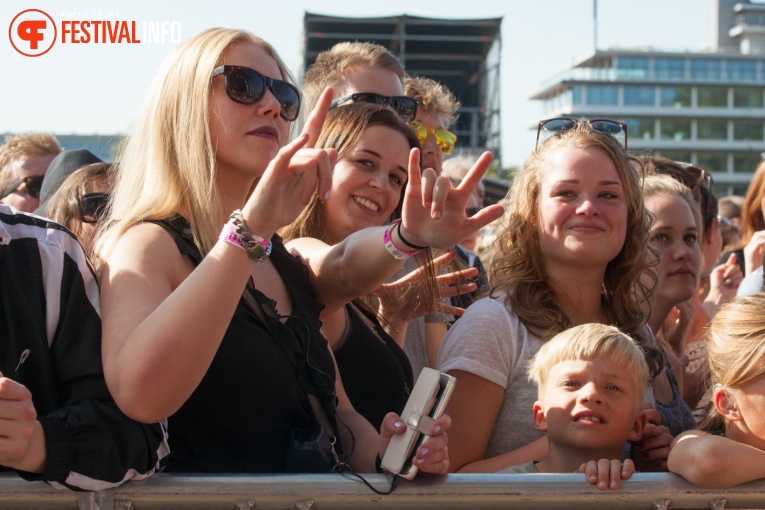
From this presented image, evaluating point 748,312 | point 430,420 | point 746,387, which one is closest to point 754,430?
point 746,387

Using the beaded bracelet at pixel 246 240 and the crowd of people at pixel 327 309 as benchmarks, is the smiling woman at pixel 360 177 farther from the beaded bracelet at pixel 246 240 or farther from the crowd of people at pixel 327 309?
the beaded bracelet at pixel 246 240

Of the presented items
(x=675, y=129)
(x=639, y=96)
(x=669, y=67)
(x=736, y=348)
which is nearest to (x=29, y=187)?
(x=736, y=348)

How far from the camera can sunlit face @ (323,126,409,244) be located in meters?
3.05

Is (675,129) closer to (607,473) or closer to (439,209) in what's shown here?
(439,209)

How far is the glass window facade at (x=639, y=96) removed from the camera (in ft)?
304

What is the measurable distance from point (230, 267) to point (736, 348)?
4.40 feet

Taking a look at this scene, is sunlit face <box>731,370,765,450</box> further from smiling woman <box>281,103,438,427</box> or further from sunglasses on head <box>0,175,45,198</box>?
sunglasses on head <box>0,175,45,198</box>

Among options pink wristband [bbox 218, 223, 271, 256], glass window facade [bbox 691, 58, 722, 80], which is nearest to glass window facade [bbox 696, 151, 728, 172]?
glass window facade [bbox 691, 58, 722, 80]

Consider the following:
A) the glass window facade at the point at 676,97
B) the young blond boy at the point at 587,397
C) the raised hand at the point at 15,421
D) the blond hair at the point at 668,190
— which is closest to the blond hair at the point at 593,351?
the young blond boy at the point at 587,397

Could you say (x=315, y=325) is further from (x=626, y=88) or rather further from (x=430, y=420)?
(x=626, y=88)

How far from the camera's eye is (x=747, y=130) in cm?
9338

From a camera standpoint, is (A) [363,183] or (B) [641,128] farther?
(B) [641,128]

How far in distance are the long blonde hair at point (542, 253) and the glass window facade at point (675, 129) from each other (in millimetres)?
92995

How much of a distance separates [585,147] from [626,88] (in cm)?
9472
